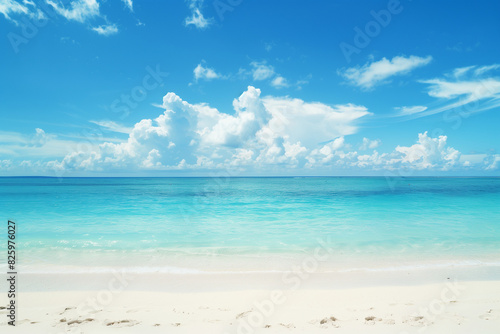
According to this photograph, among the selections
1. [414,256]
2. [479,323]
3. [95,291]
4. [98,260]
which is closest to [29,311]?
[95,291]

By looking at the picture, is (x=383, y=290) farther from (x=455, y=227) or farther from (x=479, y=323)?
(x=455, y=227)

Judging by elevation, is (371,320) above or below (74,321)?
below

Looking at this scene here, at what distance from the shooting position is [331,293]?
7562 mm

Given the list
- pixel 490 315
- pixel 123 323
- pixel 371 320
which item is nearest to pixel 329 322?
pixel 371 320

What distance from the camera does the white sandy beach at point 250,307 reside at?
5.56 meters

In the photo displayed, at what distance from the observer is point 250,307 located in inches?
261

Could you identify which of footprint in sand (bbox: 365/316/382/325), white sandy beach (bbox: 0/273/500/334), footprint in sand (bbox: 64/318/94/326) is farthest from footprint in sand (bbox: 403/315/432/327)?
footprint in sand (bbox: 64/318/94/326)

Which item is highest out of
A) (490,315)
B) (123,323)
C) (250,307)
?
(123,323)

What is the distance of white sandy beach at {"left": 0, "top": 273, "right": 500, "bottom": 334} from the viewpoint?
5559mm

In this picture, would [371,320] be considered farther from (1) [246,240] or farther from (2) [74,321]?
(1) [246,240]

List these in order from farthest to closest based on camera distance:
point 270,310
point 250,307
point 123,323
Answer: point 250,307 → point 270,310 → point 123,323

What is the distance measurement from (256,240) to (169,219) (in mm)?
10764

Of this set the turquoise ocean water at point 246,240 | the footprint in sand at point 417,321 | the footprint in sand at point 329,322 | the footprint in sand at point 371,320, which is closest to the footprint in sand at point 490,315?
the footprint in sand at point 417,321

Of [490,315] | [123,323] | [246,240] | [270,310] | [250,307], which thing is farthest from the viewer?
[246,240]
